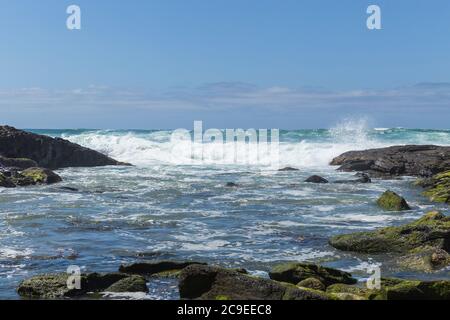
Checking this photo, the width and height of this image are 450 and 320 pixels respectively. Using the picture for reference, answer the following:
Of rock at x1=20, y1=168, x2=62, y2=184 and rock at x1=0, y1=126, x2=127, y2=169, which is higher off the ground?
rock at x1=0, y1=126, x2=127, y2=169

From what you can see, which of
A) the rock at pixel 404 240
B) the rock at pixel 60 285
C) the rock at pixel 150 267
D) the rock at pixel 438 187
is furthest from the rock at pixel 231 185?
the rock at pixel 60 285

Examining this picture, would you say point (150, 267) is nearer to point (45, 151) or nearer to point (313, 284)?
point (313, 284)

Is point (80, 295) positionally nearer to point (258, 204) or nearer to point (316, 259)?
point (316, 259)

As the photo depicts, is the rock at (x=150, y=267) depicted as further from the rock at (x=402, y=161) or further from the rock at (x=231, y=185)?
the rock at (x=402, y=161)

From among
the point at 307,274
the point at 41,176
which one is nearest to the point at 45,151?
the point at 41,176

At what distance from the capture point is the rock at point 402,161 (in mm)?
29406

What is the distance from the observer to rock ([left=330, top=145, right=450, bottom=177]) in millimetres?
29406

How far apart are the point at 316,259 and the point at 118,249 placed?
3958mm

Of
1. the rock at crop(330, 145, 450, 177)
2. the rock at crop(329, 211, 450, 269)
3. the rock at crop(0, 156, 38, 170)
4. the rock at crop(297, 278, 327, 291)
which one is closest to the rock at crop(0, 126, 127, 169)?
the rock at crop(0, 156, 38, 170)

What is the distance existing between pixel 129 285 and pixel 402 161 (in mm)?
24494

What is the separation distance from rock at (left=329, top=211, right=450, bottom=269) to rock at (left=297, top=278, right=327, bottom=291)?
9.35 ft

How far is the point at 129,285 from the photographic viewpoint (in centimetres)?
891

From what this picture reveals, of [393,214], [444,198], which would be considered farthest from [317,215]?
[444,198]

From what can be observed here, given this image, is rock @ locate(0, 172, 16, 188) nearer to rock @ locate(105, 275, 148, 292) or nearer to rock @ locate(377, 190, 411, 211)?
rock @ locate(377, 190, 411, 211)
